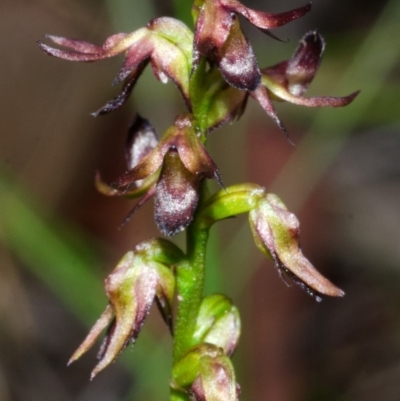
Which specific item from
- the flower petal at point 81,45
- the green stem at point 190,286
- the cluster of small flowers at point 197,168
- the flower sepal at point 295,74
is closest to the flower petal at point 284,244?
the cluster of small flowers at point 197,168

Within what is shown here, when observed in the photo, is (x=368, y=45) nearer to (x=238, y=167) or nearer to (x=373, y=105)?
(x=373, y=105)

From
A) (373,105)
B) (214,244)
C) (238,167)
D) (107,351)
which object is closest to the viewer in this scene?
(107,351)

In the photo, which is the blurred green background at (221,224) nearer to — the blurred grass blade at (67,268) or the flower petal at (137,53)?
the blurred grass blade at (67,268)

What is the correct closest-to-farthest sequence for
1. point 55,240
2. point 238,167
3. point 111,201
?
1. point 55,240
2. point 238,167
3. point 111,201

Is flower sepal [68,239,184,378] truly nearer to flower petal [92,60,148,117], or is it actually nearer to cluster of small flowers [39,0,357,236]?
cluster of small flowers [39,0,357,236]

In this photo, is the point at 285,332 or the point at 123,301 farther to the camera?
the point at 285,332

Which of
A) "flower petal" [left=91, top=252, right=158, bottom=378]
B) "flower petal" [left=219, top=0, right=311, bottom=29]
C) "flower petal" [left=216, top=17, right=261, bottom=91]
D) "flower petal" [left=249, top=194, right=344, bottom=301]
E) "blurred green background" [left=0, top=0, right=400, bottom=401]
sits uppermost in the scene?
"flower petal" [left=219, top=0, right=311, bottom=29]

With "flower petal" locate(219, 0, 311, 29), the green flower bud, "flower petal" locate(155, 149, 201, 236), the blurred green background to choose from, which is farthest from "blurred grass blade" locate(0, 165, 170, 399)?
"flower petal" locate(219, 0, 311, 29)

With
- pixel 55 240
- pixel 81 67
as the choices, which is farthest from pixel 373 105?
pixel 81 67
